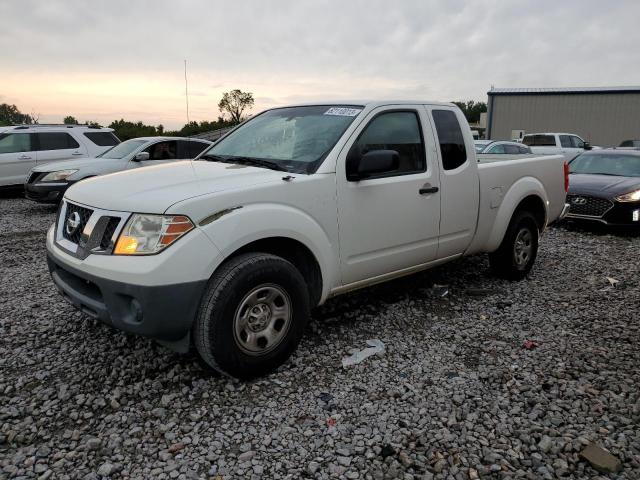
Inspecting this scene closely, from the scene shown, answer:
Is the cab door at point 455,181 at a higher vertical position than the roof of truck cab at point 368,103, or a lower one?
lower

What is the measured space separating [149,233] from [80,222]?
27.6 inches

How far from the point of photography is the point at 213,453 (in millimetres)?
2631

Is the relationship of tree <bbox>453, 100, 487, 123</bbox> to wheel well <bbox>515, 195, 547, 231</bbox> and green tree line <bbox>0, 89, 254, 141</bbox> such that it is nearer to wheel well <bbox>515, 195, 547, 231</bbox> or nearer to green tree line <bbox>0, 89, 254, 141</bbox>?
green tree line <bbox>0, 89, 254, 141</bbox>

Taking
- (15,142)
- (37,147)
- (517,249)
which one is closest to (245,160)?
(517,249)

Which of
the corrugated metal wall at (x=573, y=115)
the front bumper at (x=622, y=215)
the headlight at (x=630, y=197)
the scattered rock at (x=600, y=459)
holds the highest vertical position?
the corrugated metal wall at (x=573, y=115)

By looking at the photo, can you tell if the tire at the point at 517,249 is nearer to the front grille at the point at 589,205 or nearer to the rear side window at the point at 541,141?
the front grille at the point at 589,205

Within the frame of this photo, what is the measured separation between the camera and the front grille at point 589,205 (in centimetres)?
827

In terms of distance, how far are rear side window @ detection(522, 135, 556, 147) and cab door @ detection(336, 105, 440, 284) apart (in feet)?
59.3

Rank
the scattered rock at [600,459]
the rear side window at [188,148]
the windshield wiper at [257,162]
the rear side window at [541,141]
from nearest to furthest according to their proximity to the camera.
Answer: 1. the scattered rock at [600,459]
2. the windshield wiper at [257,162]
3. the rear side window at [188,148]
4. the rear side window at [541,141]

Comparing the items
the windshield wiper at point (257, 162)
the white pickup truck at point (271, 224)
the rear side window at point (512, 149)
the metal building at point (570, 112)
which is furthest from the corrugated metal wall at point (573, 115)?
the windshield wiper at point (257, 162)

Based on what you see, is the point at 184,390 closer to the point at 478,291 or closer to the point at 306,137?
the point at 306,137

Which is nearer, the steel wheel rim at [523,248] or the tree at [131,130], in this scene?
the steel wheel rim at [523,248]

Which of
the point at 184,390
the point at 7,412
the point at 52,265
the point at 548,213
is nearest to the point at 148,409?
the point at 184,390

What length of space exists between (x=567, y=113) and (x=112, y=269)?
4023 centimetres
